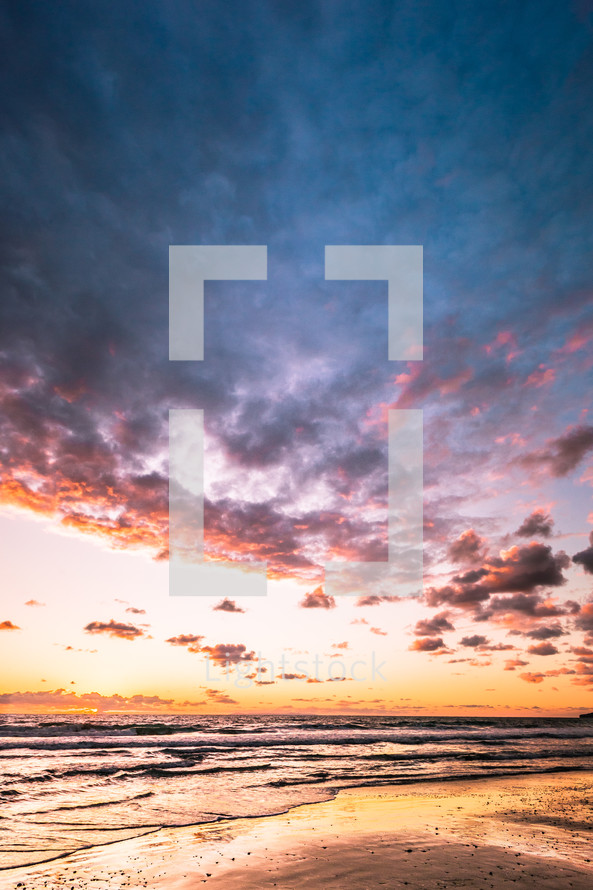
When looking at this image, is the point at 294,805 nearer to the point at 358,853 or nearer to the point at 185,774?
the point at 358,853

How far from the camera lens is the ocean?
15.4m

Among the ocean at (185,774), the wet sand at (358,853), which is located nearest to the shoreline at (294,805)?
the ocean at (185,774)

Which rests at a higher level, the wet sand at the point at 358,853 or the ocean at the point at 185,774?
the wet sand at the point at 358,853

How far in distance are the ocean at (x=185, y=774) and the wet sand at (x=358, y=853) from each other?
73.7 inches

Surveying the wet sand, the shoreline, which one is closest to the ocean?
the shoreline

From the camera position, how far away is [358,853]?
1152cm

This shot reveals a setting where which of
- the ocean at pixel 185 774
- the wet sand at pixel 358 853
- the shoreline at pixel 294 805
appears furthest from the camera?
the ocean at pixel 185 774

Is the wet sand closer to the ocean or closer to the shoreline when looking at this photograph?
the shoreline

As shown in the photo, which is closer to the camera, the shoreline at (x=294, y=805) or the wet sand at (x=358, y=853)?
the wet sand at (x=358, y=853)

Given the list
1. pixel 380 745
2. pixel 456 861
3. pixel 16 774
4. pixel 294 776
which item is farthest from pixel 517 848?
pixel 380 745

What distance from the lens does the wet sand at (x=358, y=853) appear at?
9797 mm

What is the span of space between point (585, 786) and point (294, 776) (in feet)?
44.8

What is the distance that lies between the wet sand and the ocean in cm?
187

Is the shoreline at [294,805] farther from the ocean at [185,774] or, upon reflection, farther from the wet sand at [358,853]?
the wet sand at [358,853]
